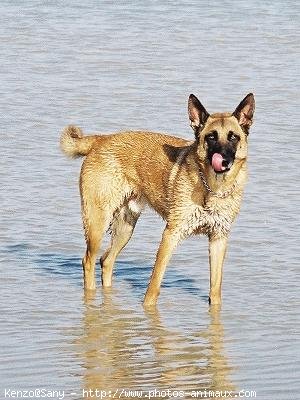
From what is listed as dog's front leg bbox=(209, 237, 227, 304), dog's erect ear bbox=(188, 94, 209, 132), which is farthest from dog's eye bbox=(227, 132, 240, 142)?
dog's front leg bbox=(209, 237, 227, 304)

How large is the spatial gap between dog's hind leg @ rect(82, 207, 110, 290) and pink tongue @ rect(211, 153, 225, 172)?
1.21 metres

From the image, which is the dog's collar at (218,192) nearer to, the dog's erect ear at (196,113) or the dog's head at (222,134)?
the dog's head at (222,134)

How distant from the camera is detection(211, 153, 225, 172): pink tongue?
28.9 feet

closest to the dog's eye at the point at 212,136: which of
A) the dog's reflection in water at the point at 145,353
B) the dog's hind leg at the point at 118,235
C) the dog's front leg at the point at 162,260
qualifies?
the dog's front leg at the point at 162,260

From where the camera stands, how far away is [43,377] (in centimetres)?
718

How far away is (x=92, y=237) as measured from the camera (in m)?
9.78

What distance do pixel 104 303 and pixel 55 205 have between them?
96.6 inches

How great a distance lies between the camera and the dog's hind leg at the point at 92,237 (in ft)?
31.9

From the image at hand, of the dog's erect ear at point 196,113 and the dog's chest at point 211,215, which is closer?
the dog's erect ear at point 196,113

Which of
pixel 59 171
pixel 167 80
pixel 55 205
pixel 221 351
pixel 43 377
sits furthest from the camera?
pixel 167 80

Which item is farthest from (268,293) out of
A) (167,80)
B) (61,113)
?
(167,80)

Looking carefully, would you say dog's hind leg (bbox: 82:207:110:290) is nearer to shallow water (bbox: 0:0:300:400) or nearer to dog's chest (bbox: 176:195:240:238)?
shallow water (bbox: 0:0:300:400)

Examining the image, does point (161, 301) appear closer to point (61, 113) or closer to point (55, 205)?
point (55, 205)

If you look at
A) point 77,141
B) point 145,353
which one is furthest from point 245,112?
point 145,353
